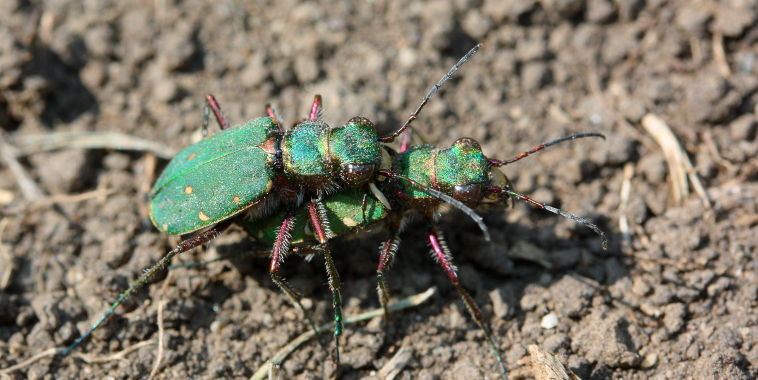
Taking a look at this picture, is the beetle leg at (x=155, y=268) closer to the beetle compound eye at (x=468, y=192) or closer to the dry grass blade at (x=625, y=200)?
the beetle compound eye at (x=468, y=192)

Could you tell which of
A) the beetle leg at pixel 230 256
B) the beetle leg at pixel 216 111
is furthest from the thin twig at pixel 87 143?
the beetle leg at pixel 230 256

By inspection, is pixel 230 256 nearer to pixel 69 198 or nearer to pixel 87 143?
pixel 69 198

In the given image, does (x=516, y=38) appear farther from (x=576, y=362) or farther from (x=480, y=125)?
(x=576, y=362)

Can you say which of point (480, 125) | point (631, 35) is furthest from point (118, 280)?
point (631, 35)

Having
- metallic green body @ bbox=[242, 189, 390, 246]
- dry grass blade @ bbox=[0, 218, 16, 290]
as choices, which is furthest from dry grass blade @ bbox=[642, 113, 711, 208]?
dry grass blade @ bbox=[0, 218, 16, 290]

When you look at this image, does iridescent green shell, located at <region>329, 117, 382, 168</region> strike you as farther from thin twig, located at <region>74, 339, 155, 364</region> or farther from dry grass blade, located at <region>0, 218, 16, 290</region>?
dry grass blade, located at <region>0, 218, 16, 290</region>

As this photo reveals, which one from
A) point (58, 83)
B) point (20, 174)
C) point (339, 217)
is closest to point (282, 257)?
point (339, 217)
